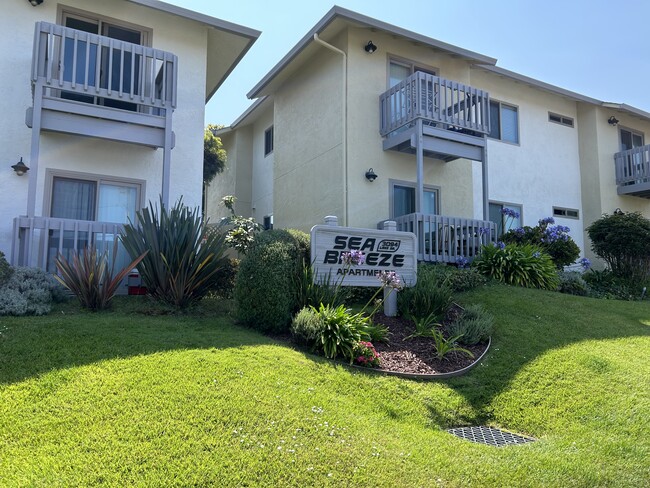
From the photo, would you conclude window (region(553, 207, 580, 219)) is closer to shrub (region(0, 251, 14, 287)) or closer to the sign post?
the sign post

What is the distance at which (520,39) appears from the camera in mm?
10883

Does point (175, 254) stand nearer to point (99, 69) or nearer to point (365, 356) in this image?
point (365, 356)

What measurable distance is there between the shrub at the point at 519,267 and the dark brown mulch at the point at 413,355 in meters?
3.86

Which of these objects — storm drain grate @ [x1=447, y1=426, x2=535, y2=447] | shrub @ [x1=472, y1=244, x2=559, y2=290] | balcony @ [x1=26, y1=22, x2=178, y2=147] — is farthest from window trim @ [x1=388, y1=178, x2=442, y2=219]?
storm drain grate @ [x1=447, y1=426, x2=535, y2=447]

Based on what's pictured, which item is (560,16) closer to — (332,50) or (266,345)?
(332,50)

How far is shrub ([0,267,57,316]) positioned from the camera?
6.39 m

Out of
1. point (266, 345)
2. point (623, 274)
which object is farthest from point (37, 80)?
point (623, 274)

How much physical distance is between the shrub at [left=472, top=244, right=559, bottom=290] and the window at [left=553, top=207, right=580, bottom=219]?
20.1ft

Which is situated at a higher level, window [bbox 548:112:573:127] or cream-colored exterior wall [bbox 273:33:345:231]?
window [bbox 548:112:573:127]

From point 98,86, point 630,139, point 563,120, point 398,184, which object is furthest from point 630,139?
point 98,86

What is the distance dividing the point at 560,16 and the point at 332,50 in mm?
5356

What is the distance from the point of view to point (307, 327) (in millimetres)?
6043

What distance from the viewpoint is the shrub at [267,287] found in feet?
21.3

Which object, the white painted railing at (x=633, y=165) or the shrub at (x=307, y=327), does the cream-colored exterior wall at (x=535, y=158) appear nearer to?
the white painted railing at (x=633, y=165)
